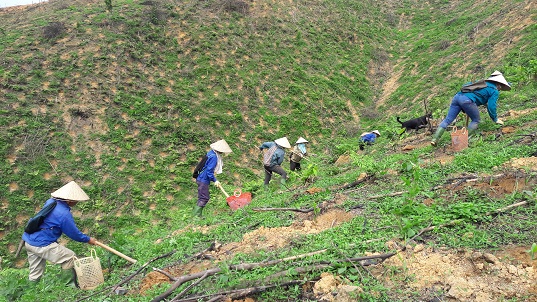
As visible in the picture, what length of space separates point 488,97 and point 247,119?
28.1 ft

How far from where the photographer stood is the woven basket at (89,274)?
4191mm

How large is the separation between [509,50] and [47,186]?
49.7ft

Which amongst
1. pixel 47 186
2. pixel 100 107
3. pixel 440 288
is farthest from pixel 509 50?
pixel 47 186

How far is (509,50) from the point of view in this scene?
40.5 feet

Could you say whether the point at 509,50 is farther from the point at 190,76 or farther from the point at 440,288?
the point at 440,288

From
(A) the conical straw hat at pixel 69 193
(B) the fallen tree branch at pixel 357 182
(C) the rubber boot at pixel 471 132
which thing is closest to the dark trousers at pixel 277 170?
(B) the fallen tree branch at pixel 357 182

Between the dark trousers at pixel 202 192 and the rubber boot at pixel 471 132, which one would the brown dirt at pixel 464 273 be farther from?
the dark trousers at pixel 202 192

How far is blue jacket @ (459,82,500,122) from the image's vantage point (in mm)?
5879

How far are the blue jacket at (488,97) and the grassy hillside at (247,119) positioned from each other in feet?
1.37

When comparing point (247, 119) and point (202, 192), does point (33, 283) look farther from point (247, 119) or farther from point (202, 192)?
point (247, 119)

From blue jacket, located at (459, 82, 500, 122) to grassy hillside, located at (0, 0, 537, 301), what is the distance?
418 mm

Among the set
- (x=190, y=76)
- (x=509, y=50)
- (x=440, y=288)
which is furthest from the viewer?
(x=190, y=76)

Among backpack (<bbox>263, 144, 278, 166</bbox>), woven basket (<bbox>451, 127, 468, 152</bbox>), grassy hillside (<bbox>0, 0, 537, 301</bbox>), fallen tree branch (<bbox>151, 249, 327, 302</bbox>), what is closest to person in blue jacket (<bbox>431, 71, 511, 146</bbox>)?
grassy hillside (<bbox>0, 0, 537, 301</bbox>)

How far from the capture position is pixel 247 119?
43.5 feet
